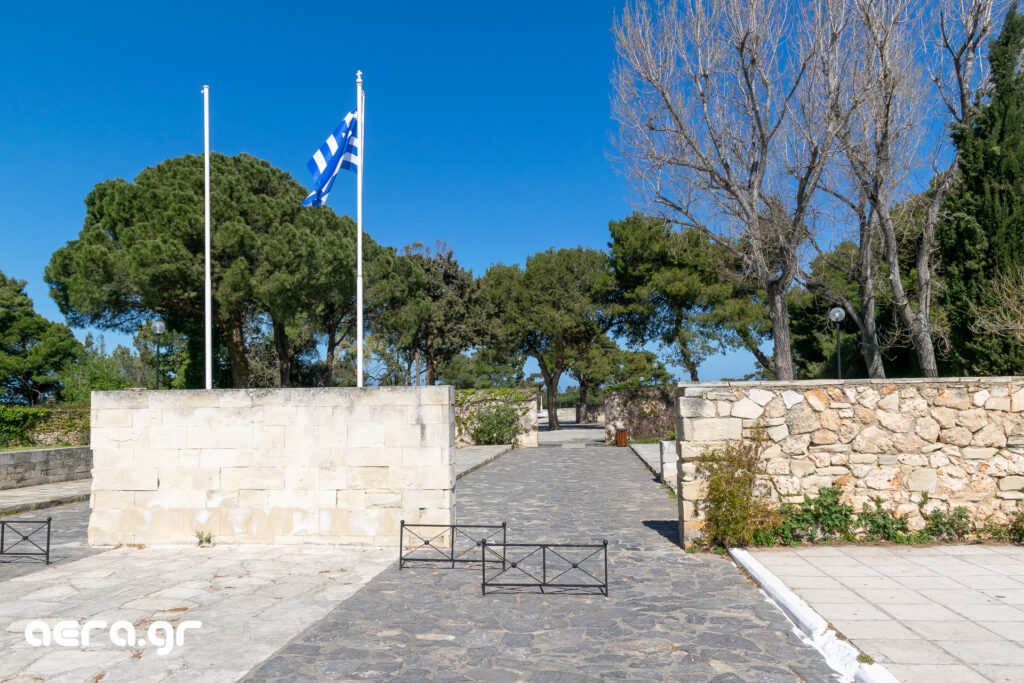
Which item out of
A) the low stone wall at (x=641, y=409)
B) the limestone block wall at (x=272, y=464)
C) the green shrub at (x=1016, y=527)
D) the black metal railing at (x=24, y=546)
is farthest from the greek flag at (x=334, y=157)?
the low stone wall at (x=641, y=409)

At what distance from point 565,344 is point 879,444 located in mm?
30353

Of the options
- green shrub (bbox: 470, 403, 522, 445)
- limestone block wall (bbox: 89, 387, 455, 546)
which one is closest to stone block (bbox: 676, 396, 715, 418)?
limestone block wall (bbox: 89, 387, 455, 546)

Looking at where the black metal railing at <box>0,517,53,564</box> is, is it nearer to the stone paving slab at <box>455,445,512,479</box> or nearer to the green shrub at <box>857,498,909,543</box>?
the stone paving slab at <box>455,445,512,479</box>

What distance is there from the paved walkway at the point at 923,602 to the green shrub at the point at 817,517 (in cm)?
25

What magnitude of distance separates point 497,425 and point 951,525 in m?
19.4

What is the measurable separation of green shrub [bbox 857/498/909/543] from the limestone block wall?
5.10 metres

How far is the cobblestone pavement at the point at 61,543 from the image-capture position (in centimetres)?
780

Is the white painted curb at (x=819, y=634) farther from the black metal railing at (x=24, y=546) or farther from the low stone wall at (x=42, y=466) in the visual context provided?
the low stone wall at (x=42, y=466)

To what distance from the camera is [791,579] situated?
6.56 m

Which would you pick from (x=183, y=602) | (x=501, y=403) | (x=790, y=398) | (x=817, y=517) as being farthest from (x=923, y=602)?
(x=501, y=403)

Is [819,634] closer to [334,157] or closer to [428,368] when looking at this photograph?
[334,157]

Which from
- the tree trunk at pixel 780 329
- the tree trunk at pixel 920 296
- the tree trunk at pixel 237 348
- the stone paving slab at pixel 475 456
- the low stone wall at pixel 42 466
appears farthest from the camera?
the tree trunk at pixel 237 348

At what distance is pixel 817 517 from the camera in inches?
317

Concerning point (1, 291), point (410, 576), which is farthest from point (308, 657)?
point (1, 291)
